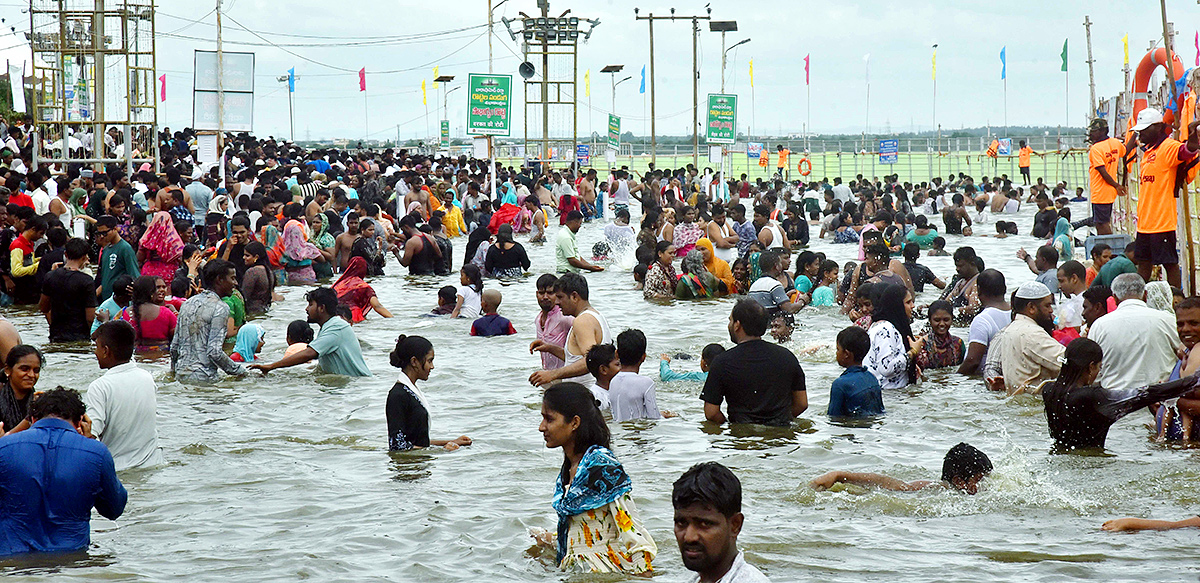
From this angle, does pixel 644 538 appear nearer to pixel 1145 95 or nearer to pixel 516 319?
pixel 516 319

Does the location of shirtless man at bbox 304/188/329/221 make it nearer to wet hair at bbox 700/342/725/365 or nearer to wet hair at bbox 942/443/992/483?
wet hair at bbox 700/342/725/365

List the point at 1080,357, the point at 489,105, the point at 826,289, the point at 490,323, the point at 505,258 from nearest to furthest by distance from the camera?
the point at 1080,357, the point at 490,323, the point at 826,289, the point at 505,258, the point at 489,105

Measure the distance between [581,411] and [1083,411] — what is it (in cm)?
430

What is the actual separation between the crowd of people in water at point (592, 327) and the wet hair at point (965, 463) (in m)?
0.01

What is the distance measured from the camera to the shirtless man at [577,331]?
8828 millimetres

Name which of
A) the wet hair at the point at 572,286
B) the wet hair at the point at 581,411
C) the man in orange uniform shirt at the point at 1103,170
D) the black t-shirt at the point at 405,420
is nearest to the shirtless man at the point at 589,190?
the man in orange uniform shirt at the point at 1103,170

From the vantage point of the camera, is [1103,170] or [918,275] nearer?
[918,275]

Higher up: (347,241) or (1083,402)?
(347,241)

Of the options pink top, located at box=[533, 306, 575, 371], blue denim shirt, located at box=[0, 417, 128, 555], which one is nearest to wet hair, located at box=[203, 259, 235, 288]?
pink top, located at box=[533, 306, 575, 371]

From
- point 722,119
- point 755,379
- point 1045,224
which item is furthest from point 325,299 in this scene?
point 722,119

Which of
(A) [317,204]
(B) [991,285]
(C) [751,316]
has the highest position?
(A) [317,204]

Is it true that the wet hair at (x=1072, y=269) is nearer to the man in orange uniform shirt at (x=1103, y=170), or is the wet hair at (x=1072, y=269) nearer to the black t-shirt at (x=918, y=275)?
the black t-shirt at (x=918, y=275)

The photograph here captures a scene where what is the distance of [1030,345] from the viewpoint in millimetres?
9453

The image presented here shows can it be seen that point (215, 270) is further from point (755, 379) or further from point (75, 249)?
point (755, 379)
